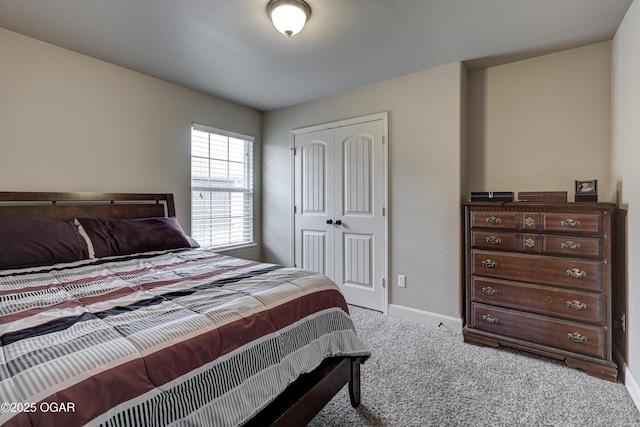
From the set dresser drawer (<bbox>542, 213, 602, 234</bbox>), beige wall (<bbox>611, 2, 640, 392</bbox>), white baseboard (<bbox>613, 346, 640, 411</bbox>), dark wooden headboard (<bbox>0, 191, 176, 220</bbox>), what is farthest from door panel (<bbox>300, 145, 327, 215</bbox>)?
white baseboard (<bbox>613, 346, 640, 411</bbox>)

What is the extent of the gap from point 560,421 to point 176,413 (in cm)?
194

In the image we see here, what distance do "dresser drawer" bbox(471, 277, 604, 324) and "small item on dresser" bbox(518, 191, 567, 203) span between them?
0.66 metres

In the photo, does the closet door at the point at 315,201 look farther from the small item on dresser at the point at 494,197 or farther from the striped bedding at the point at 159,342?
the striped bedding at the point at 159,342

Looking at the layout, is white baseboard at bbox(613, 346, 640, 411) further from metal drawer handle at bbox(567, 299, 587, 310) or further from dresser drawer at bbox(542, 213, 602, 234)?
dresser drawer at bbox(542, 213, 602, 234)

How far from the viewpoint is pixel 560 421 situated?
1.64 metres

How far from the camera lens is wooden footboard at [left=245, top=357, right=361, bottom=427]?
121 centimetres

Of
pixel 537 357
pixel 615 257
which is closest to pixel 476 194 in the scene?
pixel 615 257

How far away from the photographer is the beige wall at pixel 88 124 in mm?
2295

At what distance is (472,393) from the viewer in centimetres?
188

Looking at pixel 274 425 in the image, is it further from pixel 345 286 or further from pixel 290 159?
pixel 290 159

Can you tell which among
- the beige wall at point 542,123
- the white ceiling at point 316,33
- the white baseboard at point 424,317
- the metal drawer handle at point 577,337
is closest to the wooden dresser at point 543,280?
the metal drawer handle at point 577,337

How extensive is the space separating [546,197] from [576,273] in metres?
0.60

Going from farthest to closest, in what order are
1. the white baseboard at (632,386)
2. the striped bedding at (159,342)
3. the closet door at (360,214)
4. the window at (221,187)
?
the window at (221,187)
the closet door at (360,214)
the white baseboard at (632,386)
the striped bedding at (159,342)

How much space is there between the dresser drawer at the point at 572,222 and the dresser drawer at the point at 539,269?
0.21 m
